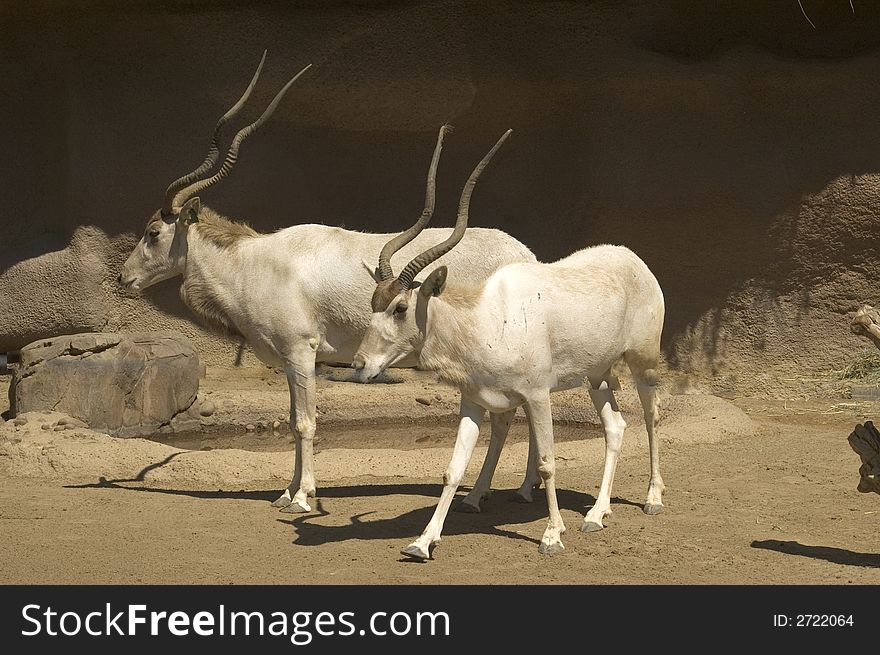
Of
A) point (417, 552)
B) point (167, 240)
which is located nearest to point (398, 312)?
point (417, 552)

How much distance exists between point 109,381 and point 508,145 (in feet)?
17.4

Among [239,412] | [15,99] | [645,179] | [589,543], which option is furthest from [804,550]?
[15,99]

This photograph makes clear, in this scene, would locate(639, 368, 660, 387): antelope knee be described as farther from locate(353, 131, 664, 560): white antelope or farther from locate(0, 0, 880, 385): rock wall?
locate(0, 0, 880, 385): rock wall

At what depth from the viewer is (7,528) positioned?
23.9 ft

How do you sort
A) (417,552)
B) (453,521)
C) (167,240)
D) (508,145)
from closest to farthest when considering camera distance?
(417,552) → (453,521) → (167,240) → (508,145)

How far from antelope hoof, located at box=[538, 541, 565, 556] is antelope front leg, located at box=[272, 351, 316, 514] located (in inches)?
76.8

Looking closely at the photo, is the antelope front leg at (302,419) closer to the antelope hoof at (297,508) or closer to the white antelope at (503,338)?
the antelope hoof at (297,508)

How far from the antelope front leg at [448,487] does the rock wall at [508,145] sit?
254 inches

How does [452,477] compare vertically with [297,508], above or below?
above

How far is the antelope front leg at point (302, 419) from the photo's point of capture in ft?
26.7

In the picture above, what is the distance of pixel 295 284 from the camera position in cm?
822

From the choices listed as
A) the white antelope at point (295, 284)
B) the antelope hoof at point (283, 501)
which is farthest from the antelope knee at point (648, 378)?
the antelope hoof at point (283, 501)

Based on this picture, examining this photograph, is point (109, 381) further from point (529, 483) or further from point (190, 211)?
point (529, 483)

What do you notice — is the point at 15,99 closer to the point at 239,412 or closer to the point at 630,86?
the point at 239,412
